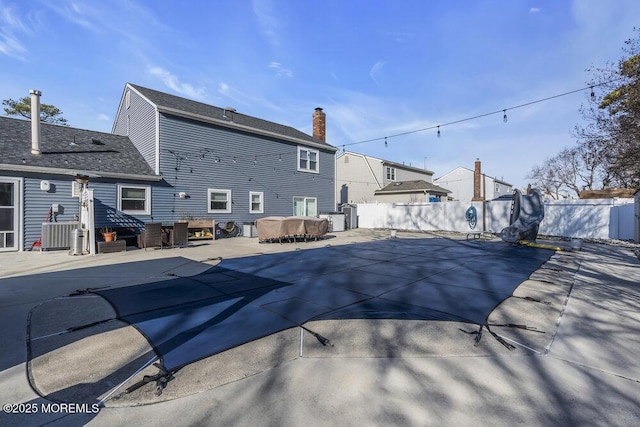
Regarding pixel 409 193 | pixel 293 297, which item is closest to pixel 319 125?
pixel 409 193

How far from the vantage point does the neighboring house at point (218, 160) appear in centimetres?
1323

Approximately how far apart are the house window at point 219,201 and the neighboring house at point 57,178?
2395 millimetres

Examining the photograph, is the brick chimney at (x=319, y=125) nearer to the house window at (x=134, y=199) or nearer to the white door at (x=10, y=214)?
the house window at (x=134, y=199)

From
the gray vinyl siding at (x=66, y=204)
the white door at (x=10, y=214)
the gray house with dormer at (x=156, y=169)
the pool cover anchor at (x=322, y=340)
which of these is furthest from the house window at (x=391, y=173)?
the pool cover anchor at (x=322, y=340)

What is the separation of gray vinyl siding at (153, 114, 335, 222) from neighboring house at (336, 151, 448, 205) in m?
7.34

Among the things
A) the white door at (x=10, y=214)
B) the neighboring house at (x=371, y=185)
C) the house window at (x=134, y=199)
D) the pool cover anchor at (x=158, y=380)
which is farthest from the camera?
the neighboring house at (x=371, y=185)

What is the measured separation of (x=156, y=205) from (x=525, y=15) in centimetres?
1525

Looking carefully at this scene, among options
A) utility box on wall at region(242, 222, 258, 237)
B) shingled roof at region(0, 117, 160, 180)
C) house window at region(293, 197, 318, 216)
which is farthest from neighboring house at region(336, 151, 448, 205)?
shingled roof at region(0, 117, 160, 180)

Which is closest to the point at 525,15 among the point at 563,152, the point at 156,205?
the point at 156,205

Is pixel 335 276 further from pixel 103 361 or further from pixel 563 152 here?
pixel 563 152

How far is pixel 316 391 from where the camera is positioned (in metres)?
2.28

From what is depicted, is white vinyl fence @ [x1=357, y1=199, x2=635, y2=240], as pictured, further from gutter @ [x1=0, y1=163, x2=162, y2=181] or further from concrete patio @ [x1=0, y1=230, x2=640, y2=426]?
gutter @ [x1=0, y1=163, x2=162, y2=181]

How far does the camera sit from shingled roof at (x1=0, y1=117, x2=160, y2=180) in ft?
33.6

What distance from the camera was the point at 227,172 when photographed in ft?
49.8
